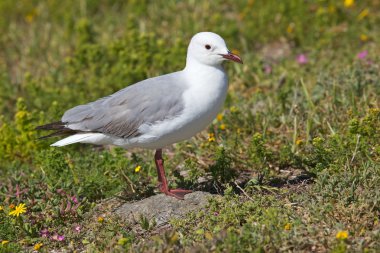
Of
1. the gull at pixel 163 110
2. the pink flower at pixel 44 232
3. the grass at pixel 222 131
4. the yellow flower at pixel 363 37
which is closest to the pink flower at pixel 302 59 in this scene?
the grass at pixel 222 131

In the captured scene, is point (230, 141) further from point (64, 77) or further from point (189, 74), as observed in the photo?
point (64, 77)

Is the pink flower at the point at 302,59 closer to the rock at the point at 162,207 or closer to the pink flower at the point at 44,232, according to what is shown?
the rock at the point at 162,207

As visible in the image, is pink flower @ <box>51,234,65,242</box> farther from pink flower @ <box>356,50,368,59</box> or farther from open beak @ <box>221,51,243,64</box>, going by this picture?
pink flower @ <box>356,50,368,59</box>

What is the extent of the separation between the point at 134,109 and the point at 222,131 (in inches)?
53.2

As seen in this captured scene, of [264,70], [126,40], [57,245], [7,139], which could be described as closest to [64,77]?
[126,40]

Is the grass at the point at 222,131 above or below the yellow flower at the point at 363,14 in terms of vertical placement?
below

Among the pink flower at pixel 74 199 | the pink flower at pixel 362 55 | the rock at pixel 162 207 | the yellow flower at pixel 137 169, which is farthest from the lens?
the pink flower at pixel 362 55

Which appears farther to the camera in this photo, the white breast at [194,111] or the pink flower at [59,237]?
the white breast at [194,111]

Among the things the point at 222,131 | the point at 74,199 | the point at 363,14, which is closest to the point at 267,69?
the point at 363,14

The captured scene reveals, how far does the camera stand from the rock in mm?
5039

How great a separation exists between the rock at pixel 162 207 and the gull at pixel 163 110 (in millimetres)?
→ 82

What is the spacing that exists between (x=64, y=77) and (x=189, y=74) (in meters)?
3.31

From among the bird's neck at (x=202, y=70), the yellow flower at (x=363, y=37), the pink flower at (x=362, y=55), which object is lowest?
the pink flower at (x=362, y=55)

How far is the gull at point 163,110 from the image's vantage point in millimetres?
5082
